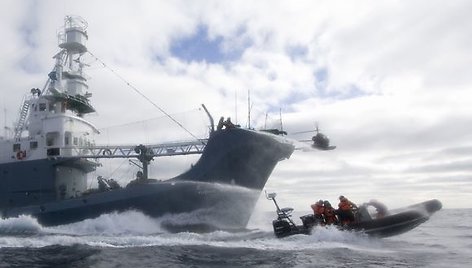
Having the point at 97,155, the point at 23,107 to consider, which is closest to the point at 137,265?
the point at 97,155

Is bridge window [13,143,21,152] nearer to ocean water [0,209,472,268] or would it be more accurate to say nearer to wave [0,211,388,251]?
wave [0,211,388,251]

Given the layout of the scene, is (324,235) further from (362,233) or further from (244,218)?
(244,218)

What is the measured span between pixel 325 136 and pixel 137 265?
16.3m

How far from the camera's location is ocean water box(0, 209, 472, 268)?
50.6 ft

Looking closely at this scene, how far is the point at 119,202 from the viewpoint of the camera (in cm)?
2472

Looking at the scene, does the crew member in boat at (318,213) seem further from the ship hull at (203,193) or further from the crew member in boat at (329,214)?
the ship hull at (203,193)

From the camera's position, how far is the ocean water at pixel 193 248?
50.6 ft

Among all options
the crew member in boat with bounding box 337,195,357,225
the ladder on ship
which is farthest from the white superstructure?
the crew member in boat with bounding box 337,195,357,225

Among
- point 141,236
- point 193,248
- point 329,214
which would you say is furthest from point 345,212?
point 141,236

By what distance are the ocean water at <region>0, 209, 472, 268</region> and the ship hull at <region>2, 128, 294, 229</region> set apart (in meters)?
0.71

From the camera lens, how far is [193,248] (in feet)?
61.1

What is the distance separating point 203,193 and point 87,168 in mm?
10552

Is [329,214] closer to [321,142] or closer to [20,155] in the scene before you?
[321,142]

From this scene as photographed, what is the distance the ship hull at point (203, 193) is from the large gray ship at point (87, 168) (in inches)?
2.3
